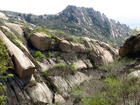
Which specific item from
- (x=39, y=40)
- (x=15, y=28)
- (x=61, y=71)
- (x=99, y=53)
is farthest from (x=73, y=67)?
(x=15, y=28)

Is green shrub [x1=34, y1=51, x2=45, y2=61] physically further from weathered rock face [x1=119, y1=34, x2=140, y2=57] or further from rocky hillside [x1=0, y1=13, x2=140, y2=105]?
weathered rock face [x1=119, y1=34, x2=140, y2=57]

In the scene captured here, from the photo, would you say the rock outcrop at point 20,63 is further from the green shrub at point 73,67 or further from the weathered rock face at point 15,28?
the green shrub at point 73,67

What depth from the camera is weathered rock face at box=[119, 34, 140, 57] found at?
64.9 m

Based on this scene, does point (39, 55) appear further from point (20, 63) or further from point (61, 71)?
point (20, 63)

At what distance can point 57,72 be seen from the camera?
7038cm

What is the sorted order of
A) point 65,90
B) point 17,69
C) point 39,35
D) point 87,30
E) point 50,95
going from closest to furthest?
1. point 17,69
2. point 50,95
3. point 65,90
4. point 39,35
5. point 87,30

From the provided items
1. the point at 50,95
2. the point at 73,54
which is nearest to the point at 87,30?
the point at 73,54

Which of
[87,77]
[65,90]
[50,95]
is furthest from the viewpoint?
[87,77]

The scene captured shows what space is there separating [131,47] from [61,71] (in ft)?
67.7

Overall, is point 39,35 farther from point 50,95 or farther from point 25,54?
point 50,95

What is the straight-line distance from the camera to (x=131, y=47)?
219 feet

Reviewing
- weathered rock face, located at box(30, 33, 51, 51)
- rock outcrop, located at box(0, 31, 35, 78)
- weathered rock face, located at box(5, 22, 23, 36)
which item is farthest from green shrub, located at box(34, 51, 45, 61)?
rock outcrop, located at box(0, 31, 35, 78)

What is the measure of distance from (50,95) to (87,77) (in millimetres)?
22967

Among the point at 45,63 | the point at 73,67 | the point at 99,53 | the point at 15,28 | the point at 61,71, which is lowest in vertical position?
the point at 61,71
